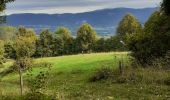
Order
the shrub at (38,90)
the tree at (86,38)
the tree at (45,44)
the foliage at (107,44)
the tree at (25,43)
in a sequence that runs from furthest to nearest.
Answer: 1. the tree at (86,38)
2. the tree at (45,44)
3. the foliage at (107,44)
4. the tree at (25,43)
5. the shrub at (38,90)

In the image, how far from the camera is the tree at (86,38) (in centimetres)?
13700

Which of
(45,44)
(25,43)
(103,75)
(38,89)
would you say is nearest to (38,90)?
(38,89)

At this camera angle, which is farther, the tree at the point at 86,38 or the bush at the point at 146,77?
the tree at the point at 86,38

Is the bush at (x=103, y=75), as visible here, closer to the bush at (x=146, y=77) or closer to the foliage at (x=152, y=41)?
the bush at (x=146, y=77)

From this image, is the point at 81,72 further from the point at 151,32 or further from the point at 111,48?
the point at 111,48

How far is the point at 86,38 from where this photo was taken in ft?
450

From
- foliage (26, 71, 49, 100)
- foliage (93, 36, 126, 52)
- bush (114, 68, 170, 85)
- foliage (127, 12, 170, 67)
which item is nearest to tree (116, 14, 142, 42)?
foliage (93, 36, 126, 52)

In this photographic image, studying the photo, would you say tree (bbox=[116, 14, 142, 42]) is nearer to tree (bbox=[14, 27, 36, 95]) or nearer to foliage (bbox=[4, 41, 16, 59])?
tree (bbox=[14, 27, 36, 95])

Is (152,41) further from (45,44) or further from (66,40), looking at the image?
(66,40)

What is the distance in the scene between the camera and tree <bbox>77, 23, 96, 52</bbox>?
137 m

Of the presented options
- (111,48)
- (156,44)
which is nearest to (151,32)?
(156,44)

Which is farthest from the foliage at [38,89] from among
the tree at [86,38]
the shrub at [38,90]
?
the tree at [86,38]

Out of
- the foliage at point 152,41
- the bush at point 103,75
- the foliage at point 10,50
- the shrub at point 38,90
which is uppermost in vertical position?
the shrub at point 38,90

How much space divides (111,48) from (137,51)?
85126 millimetres
